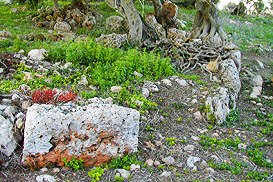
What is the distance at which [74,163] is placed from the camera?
5.30m

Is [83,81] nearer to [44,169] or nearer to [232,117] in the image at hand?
[44,169]

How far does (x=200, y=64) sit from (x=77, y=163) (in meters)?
5.34

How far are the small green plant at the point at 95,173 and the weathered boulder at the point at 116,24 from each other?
7782 millimetres

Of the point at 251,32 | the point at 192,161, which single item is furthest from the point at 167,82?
the point at 251,32

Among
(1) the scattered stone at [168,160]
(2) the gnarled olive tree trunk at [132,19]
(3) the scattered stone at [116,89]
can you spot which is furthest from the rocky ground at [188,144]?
(2) the gnarled olive tree trunk at [132,19]

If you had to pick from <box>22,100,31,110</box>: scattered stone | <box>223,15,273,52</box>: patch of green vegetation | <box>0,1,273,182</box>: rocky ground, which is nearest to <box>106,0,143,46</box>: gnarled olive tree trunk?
<box>0,1,273,182</box>: rocky ground

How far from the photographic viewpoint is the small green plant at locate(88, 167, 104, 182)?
5.10 m

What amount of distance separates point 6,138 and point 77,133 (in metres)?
0.99

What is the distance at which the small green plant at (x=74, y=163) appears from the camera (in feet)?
17.3

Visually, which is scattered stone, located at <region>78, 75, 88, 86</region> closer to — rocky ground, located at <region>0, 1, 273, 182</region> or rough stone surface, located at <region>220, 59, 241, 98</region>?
rocky ground, located at <region>0, 1, 273, 182</region>

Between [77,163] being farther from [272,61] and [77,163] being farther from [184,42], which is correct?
[272,61]

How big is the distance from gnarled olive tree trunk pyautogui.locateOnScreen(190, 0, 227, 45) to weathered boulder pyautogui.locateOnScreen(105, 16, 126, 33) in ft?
7.77

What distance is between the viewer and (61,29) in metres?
13.2

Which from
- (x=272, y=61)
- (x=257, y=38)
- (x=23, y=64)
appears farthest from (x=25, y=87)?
(x=257, y=38)
